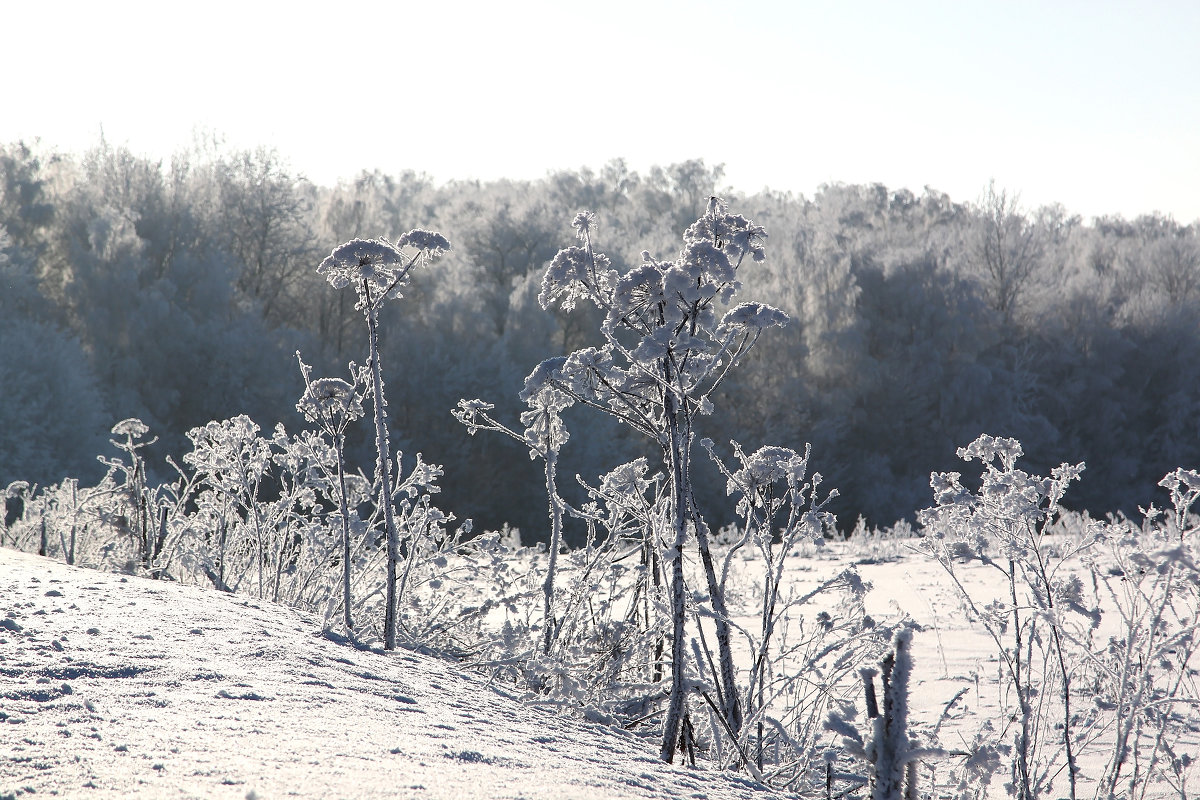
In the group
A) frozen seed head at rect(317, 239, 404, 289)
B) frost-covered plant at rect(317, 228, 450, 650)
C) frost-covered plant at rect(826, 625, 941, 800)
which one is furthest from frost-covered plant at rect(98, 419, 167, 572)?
frost-covered plant at rect(826, 625, 941, 800)

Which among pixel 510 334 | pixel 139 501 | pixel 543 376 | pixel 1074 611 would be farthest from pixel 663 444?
pixel 510 334

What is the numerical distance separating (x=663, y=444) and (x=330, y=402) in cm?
187

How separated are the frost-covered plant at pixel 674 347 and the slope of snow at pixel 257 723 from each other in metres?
0.51

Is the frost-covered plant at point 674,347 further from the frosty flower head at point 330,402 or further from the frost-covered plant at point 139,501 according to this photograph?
the frost-covered plant at point 139,501

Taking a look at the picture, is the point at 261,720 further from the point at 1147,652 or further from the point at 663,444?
the point at 1147,652

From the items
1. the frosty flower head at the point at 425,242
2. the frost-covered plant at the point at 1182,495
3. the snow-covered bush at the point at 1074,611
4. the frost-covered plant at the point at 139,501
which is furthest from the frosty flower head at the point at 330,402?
the frost-covered plant at the point at 1182,495

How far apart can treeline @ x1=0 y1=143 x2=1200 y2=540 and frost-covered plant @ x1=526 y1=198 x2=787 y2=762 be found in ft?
54.4

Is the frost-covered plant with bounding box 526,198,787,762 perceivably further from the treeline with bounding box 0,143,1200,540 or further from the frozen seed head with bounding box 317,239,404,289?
the treeline with bounding box 0,143,1200,540

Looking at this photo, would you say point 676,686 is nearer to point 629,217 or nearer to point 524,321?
point 524,321

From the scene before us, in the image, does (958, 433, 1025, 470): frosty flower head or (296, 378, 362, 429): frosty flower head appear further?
(296, 378, 362, 429): frosty flower head

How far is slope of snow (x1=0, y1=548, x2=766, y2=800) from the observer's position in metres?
1.97

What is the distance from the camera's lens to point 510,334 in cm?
2512

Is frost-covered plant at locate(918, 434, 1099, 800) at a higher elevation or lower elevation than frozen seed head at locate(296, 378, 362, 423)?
lower

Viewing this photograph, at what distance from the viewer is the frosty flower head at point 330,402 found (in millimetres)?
4590
